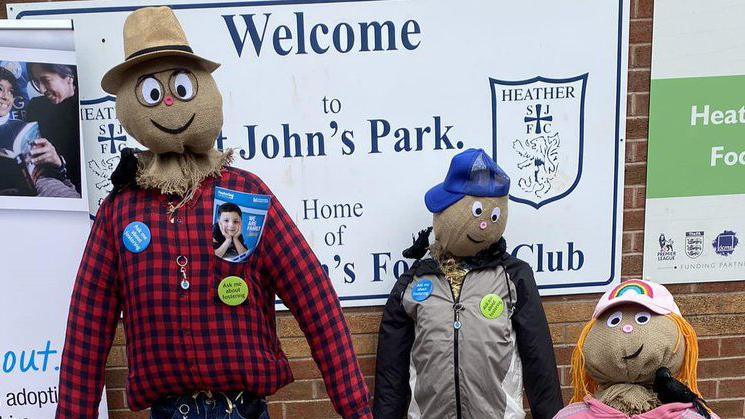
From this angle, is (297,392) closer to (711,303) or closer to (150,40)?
(150,40)

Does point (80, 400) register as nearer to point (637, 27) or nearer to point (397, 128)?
point (397, 128)

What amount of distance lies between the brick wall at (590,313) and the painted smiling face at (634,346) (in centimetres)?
107

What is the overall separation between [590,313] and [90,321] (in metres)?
Answer: 1.99

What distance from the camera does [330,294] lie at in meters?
1.90

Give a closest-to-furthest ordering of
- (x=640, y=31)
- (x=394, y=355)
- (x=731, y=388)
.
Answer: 1. (x=394, y=355)
2. (x=640, y=31)
3. (x=731, y=388)

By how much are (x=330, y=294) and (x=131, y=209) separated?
22.4 inches

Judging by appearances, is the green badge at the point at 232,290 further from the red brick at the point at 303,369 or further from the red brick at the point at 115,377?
the red brick at the point at 115,377

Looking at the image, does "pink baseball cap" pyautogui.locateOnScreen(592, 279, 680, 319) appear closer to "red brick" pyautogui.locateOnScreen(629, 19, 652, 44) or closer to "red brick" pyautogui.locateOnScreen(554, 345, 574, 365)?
"red brick" pyautogui.locateOnScreen(554, 345, 574, 365)

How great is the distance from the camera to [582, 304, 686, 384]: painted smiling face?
175cm

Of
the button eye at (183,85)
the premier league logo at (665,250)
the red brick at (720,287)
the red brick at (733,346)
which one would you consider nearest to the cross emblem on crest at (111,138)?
the button eye at (183,85)

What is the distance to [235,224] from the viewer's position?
70.2 inches

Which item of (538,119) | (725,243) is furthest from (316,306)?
(725,243)

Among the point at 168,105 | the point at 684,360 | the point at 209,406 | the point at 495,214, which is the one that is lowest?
the point at 209,406

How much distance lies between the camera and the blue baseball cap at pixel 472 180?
2.45 metres
